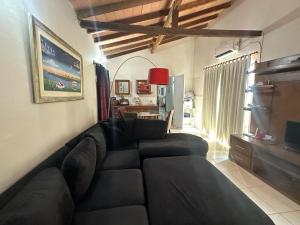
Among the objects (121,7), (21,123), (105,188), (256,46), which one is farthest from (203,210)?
(256,46)

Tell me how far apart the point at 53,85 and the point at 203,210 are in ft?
5.72

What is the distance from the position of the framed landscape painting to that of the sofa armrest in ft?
4.28

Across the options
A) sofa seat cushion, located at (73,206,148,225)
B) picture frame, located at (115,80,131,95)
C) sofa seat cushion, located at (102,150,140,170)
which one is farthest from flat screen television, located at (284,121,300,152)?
picture frame, located at (115,80,131,95)

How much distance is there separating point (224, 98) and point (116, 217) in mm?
3944

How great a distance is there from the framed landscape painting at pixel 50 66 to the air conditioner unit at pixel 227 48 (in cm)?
340

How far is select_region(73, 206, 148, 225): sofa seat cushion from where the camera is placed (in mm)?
1171

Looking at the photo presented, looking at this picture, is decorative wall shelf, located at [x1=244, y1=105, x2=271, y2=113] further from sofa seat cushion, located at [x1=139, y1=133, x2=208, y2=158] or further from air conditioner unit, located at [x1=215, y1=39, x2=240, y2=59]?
air conditioner unit, located at [x1=215, y1=39, x2=240, y2=59]

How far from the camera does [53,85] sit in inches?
67.5

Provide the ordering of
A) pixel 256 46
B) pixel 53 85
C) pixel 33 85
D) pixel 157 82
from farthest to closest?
1. pixel 157 82
2. pixel 256 46
3. pixel 53 85
4. pixel 33 85

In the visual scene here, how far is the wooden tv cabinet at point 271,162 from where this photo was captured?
213cm

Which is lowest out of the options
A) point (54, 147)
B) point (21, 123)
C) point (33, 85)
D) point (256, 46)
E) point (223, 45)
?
point (54, 147)

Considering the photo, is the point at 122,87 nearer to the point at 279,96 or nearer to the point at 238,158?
the point at 238,158

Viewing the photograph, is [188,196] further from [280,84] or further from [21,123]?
[280,84]

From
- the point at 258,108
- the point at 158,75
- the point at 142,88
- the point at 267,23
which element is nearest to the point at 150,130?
the point at 158,75
